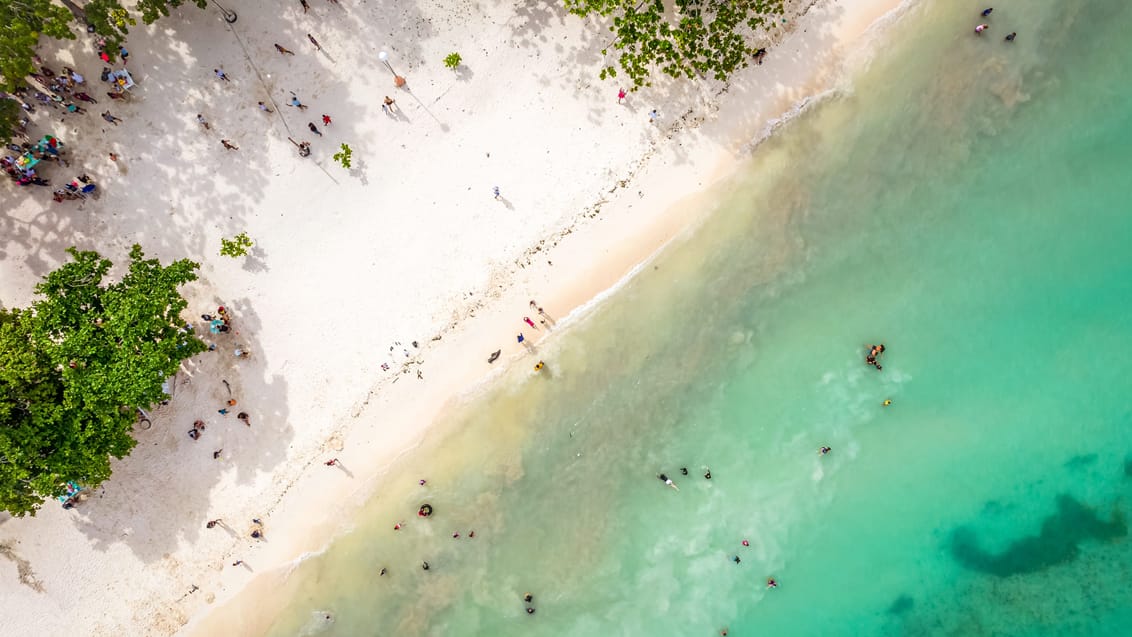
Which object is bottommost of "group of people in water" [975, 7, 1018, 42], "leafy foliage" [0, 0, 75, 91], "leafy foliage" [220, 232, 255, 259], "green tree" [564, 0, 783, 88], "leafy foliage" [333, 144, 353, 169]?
"leafy foliage" [220, 232, 255, 259]

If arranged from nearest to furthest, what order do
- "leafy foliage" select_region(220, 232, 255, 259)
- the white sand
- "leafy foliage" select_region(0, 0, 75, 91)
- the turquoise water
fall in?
"leafy foliage" select_region(0, 0, 75, 91)
"leafy foliage" select_region(220, 232, 255, 259)
the white sand
the turquoise water

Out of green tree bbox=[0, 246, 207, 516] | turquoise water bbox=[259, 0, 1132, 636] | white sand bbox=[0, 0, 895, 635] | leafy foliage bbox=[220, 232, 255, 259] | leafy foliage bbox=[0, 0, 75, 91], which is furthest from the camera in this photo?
turquoise water bbox=[259, 0, 1132, 636]

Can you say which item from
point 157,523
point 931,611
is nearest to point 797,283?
point 931,611

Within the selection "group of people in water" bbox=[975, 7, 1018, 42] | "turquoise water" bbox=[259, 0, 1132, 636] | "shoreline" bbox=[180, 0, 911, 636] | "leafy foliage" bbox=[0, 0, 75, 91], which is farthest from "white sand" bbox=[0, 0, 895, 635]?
"group of people in water" bbox=[975, 7, 1018, 42]

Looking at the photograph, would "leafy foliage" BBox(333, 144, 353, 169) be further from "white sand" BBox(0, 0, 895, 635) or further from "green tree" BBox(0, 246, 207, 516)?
"green tree" BBox(0, 246, 207, 516)

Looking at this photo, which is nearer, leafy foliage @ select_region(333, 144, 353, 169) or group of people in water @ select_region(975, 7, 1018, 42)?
leafy foliage @ select_region(333, 144, 353, 169)

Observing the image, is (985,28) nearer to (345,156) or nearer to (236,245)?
(345,156)

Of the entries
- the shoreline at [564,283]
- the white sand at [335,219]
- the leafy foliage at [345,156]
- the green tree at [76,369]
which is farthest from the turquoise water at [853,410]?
the leafy foliage at [345,156]

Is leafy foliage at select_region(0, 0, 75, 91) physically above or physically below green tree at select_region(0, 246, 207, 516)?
above

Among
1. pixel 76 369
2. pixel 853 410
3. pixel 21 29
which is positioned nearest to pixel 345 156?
pixel 21 29
